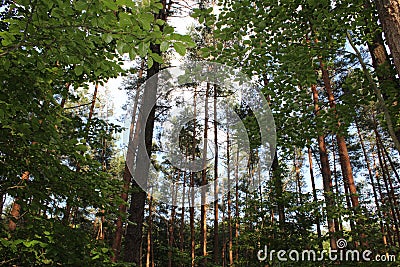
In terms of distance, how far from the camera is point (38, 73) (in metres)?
2.45

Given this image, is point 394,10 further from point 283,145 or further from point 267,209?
point 267,209

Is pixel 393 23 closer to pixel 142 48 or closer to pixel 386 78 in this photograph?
pixel 142 48

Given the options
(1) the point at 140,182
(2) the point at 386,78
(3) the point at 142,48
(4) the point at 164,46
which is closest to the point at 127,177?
(1) the point at 140,182

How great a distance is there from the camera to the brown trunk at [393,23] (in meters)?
2.30

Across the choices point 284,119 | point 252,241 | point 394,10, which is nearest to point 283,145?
point 284,119

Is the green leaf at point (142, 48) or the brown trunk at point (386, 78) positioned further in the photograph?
the brown trunk at point (386, 78)

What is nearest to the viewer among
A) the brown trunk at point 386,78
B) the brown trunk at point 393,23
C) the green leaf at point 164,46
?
the green leaf at point 164,46

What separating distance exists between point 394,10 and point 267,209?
19.6ft

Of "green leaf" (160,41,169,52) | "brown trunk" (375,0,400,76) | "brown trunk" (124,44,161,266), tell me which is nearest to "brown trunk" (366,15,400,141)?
"brown trunk" (375,0,400,76)

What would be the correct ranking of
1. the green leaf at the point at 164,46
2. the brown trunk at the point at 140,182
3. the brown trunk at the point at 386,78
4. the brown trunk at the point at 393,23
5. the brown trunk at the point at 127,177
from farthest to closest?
the brown trunk at the point at 127,177 < the brown trunk at the point at 140,182 < the brown trunk at the point at 386,78 < the brown trunk at the point at 393,23 < the green leaf at the point at 164,46

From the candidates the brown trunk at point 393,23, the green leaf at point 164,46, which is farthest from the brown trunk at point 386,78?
the green leaf at point 164,46

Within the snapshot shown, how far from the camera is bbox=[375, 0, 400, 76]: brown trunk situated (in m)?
2.30

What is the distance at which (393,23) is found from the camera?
91.4 inches

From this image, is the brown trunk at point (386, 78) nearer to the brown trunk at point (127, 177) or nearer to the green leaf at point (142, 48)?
the green leaf at point (142, 48)
